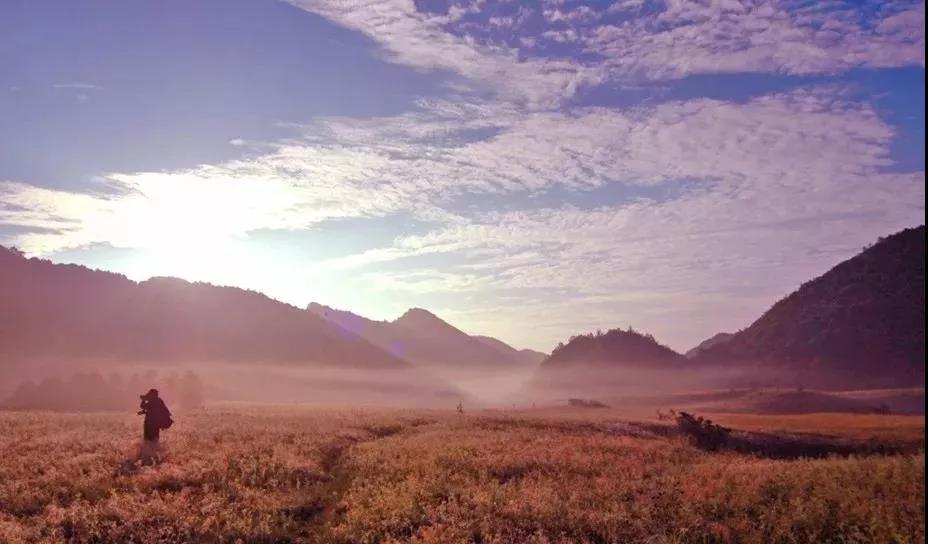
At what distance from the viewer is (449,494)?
645 inches

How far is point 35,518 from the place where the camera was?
14719 mm

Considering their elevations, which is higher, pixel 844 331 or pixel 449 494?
pixel 844 331

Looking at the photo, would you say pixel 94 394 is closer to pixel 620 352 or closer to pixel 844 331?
pixel 844 331

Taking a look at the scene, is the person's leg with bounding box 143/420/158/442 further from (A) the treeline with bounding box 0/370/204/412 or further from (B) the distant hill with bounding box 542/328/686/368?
(B) the distant hill with bounding box 542/328/686/368

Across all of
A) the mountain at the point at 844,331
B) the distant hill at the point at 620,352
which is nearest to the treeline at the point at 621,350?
the distant hill at the point at 620,352

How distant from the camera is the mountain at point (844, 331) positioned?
155 ft

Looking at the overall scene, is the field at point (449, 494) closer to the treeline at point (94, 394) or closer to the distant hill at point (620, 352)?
the treeline at point (94, 394)

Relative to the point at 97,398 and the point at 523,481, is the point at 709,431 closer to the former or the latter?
the point at 523,481

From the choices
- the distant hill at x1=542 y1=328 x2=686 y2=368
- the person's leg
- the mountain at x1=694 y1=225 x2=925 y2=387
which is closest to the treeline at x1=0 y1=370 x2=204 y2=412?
the person's leg

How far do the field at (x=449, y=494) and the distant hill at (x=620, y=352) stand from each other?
4109 inches

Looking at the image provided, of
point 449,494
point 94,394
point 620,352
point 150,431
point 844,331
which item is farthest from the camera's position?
point 620,352

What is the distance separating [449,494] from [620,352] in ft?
399

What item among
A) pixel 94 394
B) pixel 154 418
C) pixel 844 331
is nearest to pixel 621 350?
pixel 844 331

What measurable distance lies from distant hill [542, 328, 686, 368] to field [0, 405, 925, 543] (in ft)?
342
